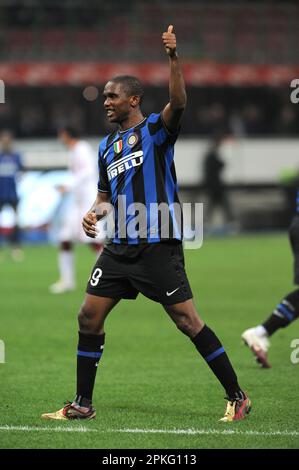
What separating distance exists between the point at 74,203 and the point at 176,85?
10.4 m

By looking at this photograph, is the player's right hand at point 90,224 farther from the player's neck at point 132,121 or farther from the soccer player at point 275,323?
the soccer player at point 275,323

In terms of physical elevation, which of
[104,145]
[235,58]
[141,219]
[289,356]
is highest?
[235,58]

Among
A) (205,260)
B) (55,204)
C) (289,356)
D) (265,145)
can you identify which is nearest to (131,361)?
(289,356)

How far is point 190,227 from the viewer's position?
27312 millimetres

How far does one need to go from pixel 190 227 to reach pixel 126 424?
65.9 ft

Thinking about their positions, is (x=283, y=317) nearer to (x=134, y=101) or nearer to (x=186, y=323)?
(x=186, y=323)

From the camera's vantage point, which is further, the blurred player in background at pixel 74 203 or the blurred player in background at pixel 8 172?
the blurred player in background at pixel 8 172

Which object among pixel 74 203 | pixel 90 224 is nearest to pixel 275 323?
pixel 90 224

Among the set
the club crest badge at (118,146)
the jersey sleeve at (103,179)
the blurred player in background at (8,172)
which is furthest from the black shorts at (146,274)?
the blurred player in background at (8,172)

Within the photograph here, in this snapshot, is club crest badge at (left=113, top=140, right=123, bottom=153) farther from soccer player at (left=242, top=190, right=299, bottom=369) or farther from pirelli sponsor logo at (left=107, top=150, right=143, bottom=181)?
soccer player at (left=242, top=190, right=299, bottom=369)

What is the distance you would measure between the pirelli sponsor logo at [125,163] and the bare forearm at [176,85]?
1.78 ft

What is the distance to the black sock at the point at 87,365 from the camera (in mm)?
7551

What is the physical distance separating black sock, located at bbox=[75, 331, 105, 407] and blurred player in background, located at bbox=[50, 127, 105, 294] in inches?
344
